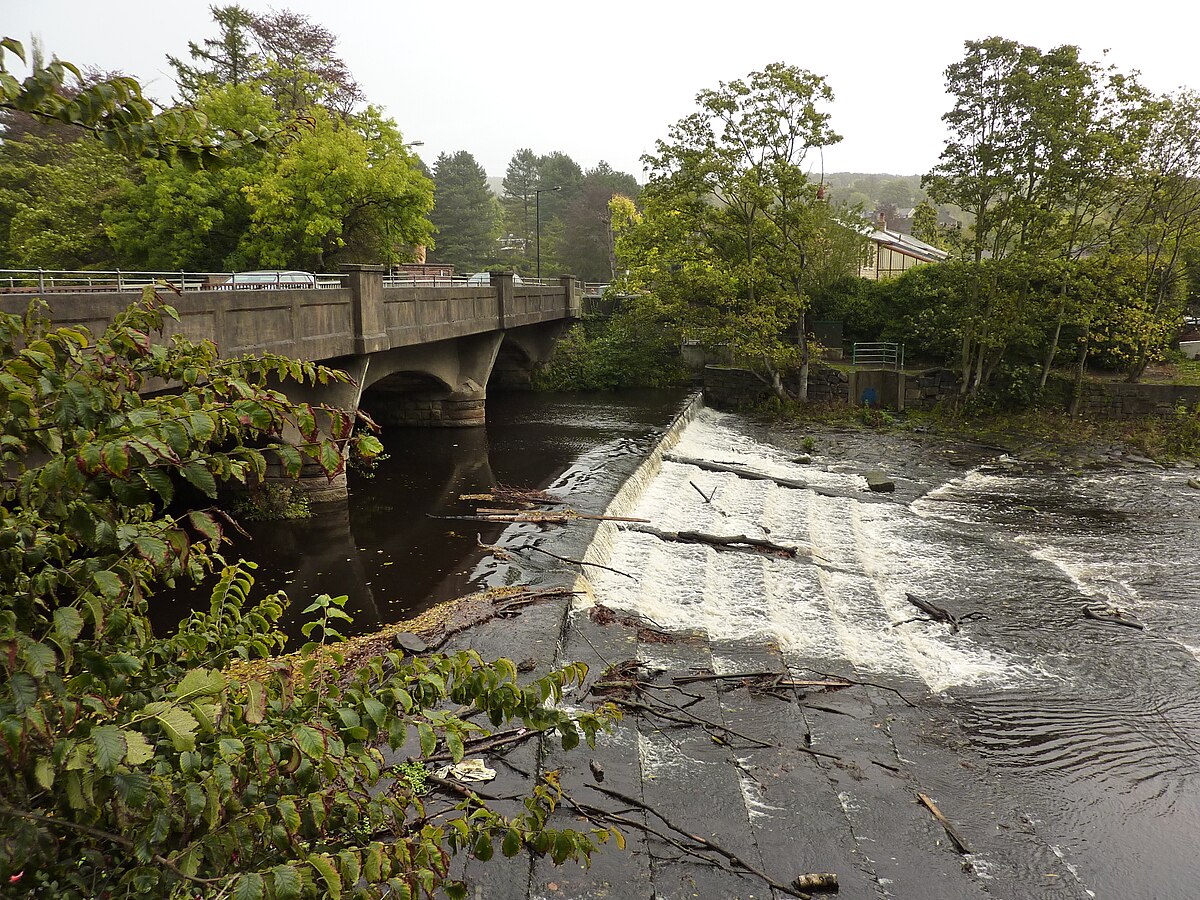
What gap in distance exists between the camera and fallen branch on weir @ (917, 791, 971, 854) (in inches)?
305

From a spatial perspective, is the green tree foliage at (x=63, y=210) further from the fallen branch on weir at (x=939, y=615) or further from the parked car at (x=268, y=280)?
the fallen branch on weir at (x=939, y=615)

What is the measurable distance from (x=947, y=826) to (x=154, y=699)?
749cm

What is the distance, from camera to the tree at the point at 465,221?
7956 cm

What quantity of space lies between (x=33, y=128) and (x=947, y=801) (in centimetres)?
5935

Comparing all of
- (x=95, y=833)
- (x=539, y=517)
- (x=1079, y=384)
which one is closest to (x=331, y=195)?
(x=539, y=517)

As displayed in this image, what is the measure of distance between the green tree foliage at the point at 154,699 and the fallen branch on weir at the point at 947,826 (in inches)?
241

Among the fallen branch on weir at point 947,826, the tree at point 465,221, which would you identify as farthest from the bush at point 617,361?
the tree at point 465,221

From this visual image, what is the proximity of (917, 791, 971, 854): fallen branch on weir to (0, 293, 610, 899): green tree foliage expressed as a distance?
6.12 meters

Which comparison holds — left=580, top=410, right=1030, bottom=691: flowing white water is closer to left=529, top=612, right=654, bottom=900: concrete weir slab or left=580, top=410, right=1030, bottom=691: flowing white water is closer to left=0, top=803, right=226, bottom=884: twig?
left=529, top=612, right=654, bottom=900: concrete weir slab

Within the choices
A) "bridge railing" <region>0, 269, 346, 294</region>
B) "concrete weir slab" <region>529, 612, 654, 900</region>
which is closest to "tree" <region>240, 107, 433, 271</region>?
"bridge railing" <region>0, 269, 346, 294</region>

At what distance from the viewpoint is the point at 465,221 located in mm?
80562

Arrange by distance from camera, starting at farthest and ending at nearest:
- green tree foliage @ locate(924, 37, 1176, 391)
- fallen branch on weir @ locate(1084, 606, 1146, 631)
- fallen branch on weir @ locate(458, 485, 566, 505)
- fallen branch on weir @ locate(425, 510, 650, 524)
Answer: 1. green tree foliage @ locate(924, 37, 1176, 391)
2. fallen branch on weir @ locate(458, 485, 566, 505)
3. fallen branch on weir @ locate(425, 510, 650, 524)
4. fallen branch on weir @ locate(1084, 606, 1146, 631)

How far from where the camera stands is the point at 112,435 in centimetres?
239

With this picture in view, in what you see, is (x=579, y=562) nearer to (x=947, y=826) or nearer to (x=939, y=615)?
(x=939, y=615)
